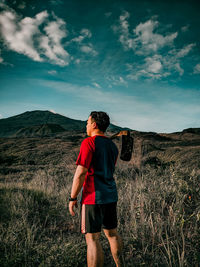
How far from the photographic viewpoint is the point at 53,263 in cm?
208

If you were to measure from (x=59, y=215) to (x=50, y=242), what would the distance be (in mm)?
957

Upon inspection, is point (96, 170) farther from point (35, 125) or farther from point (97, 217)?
point (35, 125)

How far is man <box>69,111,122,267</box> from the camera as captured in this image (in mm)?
1702

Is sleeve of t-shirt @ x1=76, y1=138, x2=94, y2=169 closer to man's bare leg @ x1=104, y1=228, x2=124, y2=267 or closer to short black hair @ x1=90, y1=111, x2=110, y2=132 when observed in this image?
short black hair @ x1=90, y1=111, x2=110, y2=132

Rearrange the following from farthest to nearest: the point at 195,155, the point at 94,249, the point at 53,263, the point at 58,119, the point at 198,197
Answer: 1. the point at 58,119
2. the point at 195,155
3. the point at 198,197
4. the point at 53,263
5. the point at 94,249

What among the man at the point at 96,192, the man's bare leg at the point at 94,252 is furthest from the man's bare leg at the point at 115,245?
the man's bare leg at the point at 94,252

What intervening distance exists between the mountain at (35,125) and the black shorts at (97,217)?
5655 cm

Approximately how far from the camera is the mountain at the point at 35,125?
68562mm

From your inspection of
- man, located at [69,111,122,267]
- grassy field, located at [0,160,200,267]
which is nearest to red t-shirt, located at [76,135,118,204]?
man, located at [69,111,122,267]

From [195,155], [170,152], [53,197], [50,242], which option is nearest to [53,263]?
[50,242]

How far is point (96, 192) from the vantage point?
1741 millimetres

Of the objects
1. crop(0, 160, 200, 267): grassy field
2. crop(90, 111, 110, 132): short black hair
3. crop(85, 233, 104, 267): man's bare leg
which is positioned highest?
crop(90, 111, 110, 132): short black hair

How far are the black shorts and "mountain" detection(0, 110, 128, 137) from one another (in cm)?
A: 5655

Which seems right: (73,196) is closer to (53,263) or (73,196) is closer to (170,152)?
(53,263)
